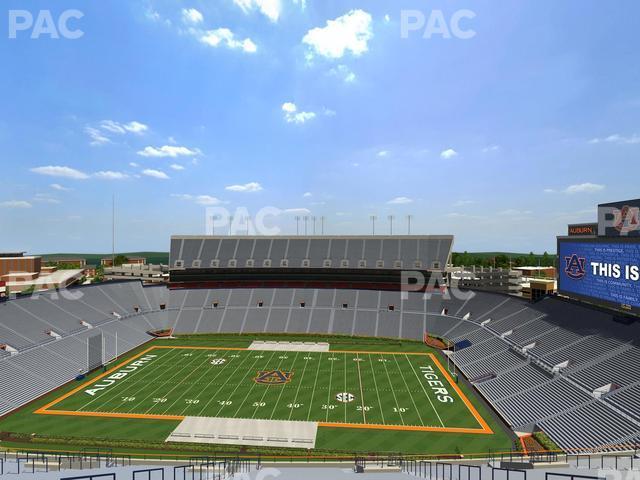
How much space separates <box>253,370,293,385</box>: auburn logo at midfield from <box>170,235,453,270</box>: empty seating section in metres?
25.2

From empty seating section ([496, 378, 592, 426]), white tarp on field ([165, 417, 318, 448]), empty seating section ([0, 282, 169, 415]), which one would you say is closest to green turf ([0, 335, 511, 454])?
white tarp on field ([165, 417, 318, 448])

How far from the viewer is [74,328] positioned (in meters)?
43.2

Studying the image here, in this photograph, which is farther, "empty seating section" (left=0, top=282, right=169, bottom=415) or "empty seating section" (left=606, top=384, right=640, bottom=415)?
"empty seating section" (left=0, top=282, right=169, bottom=415)

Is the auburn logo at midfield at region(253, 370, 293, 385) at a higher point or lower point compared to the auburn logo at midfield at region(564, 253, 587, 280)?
lower

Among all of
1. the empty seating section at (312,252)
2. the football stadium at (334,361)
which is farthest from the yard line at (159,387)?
the empty seating section at (312,252)

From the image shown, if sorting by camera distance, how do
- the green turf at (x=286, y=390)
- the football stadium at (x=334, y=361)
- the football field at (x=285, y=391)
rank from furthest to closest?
the green turf at (x=286, y=390) < the football field at (x=285, y=391) < the football stadium at (x=334, y=361)

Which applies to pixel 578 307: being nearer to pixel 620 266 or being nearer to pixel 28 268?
pixel 620 266

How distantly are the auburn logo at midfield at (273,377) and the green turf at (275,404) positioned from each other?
71cm

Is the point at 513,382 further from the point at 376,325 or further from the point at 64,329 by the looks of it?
the point at 64,329

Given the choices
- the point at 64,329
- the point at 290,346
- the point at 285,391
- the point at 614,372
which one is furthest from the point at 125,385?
the point at 614,372

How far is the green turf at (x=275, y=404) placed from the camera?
24.1 m

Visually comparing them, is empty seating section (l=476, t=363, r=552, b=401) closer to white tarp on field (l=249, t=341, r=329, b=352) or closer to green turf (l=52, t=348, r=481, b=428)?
green turf (l=52, t=348, r=481, b=428)

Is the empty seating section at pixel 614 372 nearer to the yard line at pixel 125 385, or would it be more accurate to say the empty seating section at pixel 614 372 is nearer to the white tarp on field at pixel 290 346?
the white tarp on field at pixel 290 346

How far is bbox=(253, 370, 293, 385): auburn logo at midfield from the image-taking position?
34500 mm
